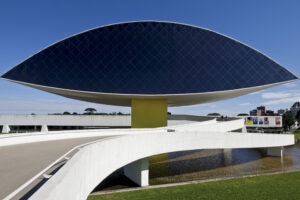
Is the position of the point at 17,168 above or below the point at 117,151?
above

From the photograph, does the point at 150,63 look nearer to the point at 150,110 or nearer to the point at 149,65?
the point at 149,65

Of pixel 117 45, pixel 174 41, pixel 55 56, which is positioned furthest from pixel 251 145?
pixel 55 56

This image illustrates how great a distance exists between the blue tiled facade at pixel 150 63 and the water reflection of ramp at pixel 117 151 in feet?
32.1

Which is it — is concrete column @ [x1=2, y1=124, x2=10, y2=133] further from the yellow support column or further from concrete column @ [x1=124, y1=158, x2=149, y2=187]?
concrete column @ [x1=124, y1=158, x2=149, y2=187]

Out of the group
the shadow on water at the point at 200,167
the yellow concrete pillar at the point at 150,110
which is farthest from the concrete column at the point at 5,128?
the shadow on water at the point at 200,167

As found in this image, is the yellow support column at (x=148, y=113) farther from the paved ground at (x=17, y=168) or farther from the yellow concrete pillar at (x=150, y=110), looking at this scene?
the paved ground at (x=17, y=168)

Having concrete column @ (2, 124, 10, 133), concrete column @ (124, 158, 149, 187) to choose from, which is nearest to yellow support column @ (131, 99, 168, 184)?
concrete column @ (124, 158, 149, 187)

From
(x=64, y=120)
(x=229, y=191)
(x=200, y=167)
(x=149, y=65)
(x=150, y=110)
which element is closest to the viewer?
(x=229, y=191)

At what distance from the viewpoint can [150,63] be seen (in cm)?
2564

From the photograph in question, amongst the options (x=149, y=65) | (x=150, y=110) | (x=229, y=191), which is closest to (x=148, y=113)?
(x=150, y=110)

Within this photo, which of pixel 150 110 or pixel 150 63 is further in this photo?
pixel 150 110

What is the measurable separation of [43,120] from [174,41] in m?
31.4

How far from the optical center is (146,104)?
2714 centimetres

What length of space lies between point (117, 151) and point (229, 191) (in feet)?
28.2
